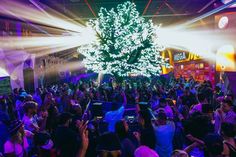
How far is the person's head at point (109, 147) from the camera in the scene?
9.86ft

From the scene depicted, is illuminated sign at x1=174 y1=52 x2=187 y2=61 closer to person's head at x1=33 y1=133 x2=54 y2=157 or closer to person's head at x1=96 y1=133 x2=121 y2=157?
person's head at x1=33 y1=133 x2=54 y2=157

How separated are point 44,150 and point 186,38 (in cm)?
2189

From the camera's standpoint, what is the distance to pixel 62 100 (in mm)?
10531

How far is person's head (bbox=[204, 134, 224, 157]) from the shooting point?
3.41m

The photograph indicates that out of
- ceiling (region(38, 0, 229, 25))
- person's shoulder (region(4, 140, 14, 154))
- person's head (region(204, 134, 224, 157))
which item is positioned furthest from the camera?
ceiling (region(38, 0, 229, 25))

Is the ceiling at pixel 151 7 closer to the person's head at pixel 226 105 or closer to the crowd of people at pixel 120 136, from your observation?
the crowd of people at pixel 120 136

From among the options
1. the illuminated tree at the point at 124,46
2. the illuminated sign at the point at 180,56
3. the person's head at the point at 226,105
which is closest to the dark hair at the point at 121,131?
the person's head at the point at 226,105

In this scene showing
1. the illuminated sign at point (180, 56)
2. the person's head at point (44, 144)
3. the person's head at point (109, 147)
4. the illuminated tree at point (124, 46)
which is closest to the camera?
the person's head at point (109, 147)

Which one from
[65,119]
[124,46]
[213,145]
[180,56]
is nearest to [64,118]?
[65,119]

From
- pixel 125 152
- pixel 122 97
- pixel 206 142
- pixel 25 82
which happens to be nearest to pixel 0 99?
pixel 122 97

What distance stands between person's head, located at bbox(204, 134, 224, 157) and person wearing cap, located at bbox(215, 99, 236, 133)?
265 cm

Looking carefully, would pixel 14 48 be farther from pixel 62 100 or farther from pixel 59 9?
pixel 62 100

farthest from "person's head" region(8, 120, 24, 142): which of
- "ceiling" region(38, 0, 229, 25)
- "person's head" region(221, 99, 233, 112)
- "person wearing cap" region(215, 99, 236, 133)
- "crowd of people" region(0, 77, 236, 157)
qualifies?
"ceiling" region(38, 0, 229, 25)

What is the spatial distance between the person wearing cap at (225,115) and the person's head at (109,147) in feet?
11.7
